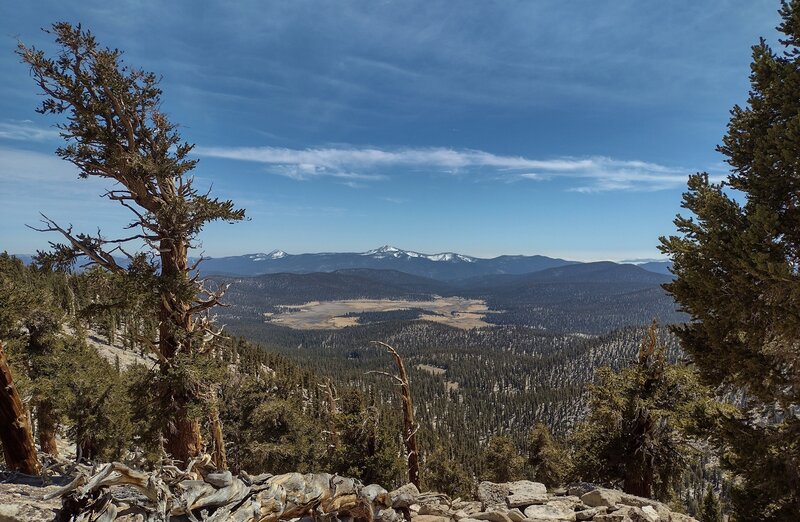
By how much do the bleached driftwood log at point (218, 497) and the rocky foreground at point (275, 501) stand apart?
1cm

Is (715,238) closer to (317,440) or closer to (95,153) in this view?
(95,153)

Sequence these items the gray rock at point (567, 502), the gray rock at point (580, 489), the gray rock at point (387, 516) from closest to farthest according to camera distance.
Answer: the gray rock at point (387, 516) < the gray rock at point (567, 502) < the gray rock at point (580, 489)

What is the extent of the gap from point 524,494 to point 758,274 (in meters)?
6.89

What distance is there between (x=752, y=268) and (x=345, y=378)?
167017 mm

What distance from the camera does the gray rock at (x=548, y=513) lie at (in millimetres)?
7922

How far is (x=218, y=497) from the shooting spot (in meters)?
5.41

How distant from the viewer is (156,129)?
10336 mm

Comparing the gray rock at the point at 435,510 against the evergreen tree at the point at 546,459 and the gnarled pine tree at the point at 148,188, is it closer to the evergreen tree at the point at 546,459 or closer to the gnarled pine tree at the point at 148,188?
the gnarled pine tree at the point at 148,188

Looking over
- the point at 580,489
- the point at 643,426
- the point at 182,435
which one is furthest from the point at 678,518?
the point at 182,435

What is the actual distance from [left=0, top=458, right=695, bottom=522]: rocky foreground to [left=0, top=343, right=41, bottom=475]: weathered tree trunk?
378 centimetres

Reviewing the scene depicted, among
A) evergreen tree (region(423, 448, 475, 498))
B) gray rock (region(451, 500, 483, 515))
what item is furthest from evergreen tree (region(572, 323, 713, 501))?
evergreen tree (region(423, 448, 475, 498))

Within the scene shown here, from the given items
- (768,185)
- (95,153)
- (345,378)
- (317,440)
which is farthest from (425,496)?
(345,378)

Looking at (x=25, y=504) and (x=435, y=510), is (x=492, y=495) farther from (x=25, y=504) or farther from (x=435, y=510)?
(x=25, y=504)

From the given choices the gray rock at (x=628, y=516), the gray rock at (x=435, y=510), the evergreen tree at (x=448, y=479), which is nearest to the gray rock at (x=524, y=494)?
the gray rock at (x=628, y=516)
